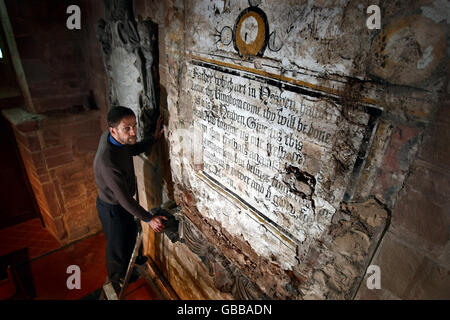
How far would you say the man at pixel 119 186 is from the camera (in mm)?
2406

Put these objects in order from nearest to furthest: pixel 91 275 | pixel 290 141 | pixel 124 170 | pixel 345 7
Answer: pixel 345 7 → pixel 290 141 → pixel 124 170 → pixel 91 275

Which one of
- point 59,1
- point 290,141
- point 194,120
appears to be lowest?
point 194,120

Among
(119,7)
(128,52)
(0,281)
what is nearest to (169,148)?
(128,52)

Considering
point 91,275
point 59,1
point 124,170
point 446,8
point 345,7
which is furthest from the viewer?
point 91,275

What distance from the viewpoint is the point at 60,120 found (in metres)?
3.72

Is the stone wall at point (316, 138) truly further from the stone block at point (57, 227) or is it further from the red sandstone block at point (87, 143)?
the stone block at point (57, 227)

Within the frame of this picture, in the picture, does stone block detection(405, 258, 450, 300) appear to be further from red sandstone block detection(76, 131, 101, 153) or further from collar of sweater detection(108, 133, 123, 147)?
red sandstone block detection(76, 131, 101, 153)

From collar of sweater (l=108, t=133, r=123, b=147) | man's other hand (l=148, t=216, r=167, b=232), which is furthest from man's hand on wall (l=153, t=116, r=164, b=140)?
man's other hand (l=148, t=216, r=167, b=232)

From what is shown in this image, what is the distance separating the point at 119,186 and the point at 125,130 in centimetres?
56

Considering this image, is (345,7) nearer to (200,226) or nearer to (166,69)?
A: (166,69)

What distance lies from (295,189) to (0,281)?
A: 470 centimetres

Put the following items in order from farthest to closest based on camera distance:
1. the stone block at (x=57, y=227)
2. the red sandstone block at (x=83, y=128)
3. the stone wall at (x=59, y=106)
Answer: the stone block at (x=57, y=227)
the red sandstone block at (x=83, y=128)
the stone wall at (x=59, y=106)

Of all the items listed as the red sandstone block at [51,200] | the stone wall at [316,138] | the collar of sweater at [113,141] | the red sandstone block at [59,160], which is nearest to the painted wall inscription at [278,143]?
the stone wall at [316,138]

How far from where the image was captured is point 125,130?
2.41m
